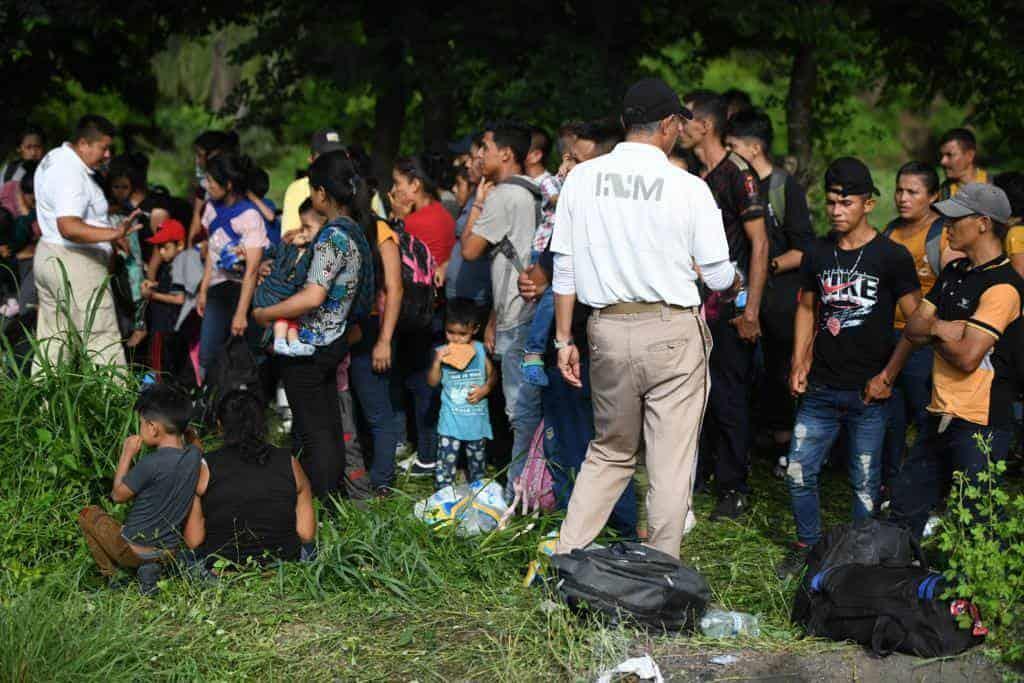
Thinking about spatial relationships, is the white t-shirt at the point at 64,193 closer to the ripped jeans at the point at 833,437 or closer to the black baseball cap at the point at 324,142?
the black baseball cap at the point at 324,142

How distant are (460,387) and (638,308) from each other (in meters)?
1.99

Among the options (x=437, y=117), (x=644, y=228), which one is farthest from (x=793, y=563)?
(x=437, y=117)

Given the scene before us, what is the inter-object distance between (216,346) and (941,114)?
906 inches

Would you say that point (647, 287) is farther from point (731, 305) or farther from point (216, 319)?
point (216, 319)

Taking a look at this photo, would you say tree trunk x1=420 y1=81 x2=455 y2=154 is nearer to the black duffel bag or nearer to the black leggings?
the black leggings

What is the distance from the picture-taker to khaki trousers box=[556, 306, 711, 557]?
4824 mm

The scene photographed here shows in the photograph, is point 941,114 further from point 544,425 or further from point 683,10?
point 544,425

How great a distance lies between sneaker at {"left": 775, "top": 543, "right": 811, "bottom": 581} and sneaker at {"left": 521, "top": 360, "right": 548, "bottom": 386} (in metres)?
1.32

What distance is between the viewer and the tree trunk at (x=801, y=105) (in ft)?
37.3

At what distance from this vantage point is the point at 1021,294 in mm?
4910

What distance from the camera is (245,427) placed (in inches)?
209

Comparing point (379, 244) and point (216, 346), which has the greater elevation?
point (379, 244)

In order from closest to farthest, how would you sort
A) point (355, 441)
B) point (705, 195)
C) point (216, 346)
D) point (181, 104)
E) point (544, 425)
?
1. point (705, 195)
2. point (544, 425)
3. point (355, 441)
4. point (216, 346)
5. point (181, 104)

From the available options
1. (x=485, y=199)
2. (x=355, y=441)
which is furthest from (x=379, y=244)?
(x=355, y=441)
